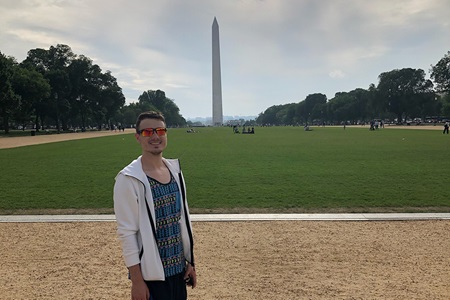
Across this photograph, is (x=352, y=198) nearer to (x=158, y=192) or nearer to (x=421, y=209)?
(x=421, y=209)

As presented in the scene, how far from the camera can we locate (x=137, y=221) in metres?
2.53

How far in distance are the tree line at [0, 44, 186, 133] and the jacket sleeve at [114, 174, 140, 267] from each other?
54.0 m

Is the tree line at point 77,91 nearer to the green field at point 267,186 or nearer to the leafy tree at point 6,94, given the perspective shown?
the leafy tree at point 6,94

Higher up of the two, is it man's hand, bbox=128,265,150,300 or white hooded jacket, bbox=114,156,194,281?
white hooded jacket, bbox=114,156,194,281

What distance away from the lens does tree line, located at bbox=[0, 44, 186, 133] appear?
2170 inches

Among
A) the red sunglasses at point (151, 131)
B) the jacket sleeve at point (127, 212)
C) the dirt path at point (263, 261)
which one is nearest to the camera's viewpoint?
the jacket sleeve at point (127, 212)

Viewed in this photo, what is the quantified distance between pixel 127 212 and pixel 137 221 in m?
0.10

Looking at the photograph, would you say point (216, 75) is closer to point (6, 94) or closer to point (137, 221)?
point (6, 94)

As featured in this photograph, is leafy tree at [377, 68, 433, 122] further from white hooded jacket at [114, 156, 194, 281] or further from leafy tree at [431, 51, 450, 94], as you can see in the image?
white hooded jacket at [114, 156, 194, 281]

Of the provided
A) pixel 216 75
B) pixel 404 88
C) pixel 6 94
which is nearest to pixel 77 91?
pixel 6 94

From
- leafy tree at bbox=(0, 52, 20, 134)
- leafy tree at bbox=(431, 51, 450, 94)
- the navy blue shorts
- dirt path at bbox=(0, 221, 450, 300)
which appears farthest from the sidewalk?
leafy tree at bbox=(431, 51, 450, 94)

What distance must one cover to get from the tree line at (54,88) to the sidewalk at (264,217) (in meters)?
47.8

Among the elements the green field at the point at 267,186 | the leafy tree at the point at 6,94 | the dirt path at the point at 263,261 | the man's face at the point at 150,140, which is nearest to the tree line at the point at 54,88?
the leafy tree at the point at 6,94

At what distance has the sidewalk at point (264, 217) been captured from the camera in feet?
25.2
